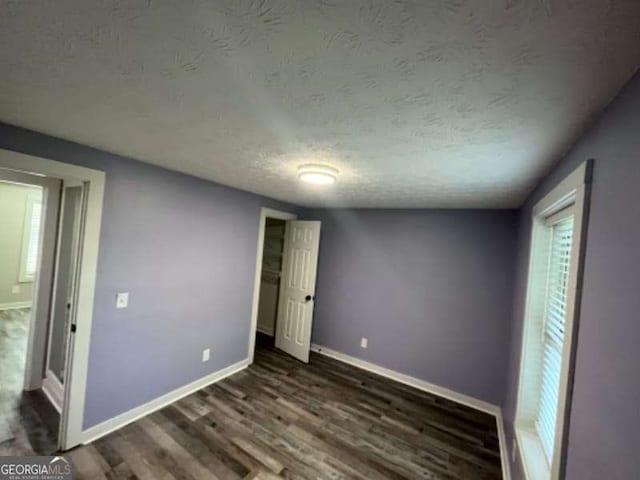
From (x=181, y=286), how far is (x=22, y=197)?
182 inches

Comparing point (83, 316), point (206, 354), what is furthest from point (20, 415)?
point (206, 354)

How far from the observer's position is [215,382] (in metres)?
3.03

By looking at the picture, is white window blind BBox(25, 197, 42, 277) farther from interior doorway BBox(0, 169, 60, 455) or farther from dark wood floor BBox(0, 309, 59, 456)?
dark wood floor BBox(0, 309, 59, 456)

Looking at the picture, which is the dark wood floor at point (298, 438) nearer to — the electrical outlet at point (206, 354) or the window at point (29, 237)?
the electrical outlet at point (206, 354)

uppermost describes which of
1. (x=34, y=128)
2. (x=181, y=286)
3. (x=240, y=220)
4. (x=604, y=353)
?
(x=34, y=128)

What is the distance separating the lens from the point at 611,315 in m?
0.77

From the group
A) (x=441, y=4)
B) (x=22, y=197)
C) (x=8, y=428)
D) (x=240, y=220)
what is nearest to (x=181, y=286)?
(x=240, y=220)

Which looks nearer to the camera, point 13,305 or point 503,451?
point 503,451

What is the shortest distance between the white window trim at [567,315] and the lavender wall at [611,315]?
39mm

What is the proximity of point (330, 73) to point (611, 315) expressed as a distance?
1.09m

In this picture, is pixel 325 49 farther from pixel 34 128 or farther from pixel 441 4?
pixel 34 128

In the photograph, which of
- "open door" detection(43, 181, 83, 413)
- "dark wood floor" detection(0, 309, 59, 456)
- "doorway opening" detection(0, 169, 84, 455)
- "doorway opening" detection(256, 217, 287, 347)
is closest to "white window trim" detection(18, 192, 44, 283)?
"dark wood floor" detection(0, 309, 59, 456)

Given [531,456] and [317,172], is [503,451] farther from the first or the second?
[317,172]

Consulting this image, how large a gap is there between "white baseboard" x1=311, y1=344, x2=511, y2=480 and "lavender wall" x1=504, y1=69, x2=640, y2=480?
1.80 metres
